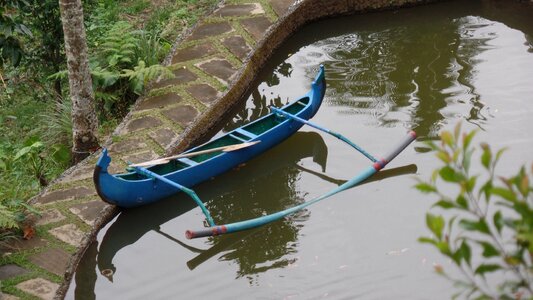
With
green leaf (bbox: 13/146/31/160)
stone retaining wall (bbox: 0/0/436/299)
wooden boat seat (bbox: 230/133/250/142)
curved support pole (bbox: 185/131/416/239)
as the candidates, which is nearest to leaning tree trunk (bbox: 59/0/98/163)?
stone retaining wall (bbox: 0/0/436/299)

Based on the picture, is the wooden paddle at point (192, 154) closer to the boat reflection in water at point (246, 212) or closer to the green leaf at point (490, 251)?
the boat reflection in water at point (246, 212)

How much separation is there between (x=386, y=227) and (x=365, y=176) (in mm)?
684

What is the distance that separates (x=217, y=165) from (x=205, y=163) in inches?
6.3

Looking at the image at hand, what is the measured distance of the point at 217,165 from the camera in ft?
24.7

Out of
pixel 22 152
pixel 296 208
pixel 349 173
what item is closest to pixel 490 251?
pixel 296 208

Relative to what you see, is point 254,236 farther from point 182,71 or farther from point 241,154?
point 182,71

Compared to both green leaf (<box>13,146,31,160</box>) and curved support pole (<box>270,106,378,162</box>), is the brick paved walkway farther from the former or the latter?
curved support pole (<box>270,106,378,162</box>)

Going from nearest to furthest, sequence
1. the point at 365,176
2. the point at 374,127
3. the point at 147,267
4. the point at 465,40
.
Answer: the point at 147,267, the point at 365,176, the point at 374,127, the point at 465,40

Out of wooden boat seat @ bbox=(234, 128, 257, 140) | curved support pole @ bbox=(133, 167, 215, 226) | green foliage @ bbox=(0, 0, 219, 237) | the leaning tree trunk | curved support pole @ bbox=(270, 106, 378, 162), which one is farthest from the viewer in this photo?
wooden boat seat @ bbox=(234, 128, 257, 140)

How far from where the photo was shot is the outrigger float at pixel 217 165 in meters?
6.79

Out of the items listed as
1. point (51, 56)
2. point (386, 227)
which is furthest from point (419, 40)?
point (51, 56)

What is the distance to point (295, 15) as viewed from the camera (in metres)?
10.2

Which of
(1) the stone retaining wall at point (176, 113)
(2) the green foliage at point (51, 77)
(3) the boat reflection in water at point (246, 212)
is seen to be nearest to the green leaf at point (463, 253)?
(3) the boat reflection in water at point (246, 212)

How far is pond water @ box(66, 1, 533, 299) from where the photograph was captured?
251 inches
